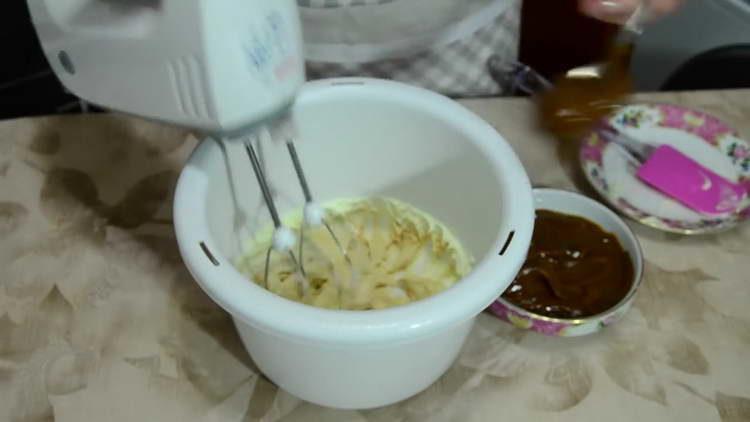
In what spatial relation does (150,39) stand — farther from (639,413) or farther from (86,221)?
(639,413)

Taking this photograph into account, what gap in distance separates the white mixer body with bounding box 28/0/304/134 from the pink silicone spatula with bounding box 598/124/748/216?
0.35 m

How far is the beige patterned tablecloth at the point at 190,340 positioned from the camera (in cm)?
53

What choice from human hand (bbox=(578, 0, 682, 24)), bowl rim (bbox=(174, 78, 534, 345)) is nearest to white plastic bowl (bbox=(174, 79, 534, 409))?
bowl rim (bbox=(174, 78, 534, 345))

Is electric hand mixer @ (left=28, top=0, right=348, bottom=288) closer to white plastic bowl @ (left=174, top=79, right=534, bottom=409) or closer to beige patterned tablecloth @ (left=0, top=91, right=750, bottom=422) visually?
white plastic bowl @ (left=174, top=79, right=534, bottom=409)

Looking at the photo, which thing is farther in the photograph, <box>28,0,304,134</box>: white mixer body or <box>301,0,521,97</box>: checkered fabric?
<box>301,0,521,97</box>: checkered fabric

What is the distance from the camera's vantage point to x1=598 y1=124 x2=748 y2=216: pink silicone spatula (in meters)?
0.66

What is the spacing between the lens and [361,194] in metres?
0.62

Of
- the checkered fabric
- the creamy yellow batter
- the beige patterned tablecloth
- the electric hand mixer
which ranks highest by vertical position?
the electric hand mixer

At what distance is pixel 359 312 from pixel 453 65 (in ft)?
1.23

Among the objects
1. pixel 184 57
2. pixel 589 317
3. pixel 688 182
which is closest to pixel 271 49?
pixel 184 57

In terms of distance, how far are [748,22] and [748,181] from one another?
45 centimetres

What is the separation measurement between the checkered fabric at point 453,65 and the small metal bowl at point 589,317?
0.18m

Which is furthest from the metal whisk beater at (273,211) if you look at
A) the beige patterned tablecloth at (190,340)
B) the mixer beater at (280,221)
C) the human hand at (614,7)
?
the human hand at (614,7)

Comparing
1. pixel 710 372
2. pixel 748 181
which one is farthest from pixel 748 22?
pixel 710 372
